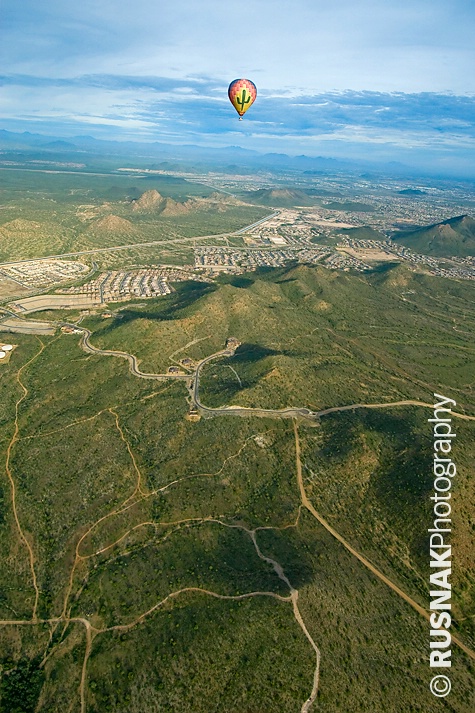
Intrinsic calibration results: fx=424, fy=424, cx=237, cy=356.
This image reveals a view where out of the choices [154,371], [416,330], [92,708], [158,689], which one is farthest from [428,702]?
[416,330]

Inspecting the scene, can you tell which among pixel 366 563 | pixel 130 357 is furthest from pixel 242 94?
pixel 366 563

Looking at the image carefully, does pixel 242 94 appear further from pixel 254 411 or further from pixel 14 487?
pixel 14 487

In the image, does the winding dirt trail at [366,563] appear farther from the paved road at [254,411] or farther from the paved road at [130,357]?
the paved road at [130,357]

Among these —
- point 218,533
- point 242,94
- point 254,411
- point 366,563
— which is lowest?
point 366,563

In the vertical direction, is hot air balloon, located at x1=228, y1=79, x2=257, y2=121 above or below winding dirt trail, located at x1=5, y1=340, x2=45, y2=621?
above

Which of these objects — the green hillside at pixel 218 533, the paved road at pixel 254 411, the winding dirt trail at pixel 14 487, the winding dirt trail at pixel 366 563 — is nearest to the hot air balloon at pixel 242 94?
the green hillside at pixel 218 533

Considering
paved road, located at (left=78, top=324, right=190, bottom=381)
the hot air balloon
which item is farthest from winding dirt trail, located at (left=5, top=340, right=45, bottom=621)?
the hot air balloon

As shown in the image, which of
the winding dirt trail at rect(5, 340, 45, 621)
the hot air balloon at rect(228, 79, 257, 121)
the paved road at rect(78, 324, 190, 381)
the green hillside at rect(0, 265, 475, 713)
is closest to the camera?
the green hillside at rect(0, 265, 475, 713)

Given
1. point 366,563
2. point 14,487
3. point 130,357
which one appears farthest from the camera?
point 130,357

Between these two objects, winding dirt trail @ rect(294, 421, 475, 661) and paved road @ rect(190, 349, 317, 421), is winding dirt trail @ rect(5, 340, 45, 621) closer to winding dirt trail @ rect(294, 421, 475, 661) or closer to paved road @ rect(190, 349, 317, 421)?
paved road @ rect(190, 349, 317, 421)

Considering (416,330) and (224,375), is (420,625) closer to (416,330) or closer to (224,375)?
(224,375)
